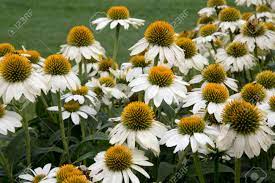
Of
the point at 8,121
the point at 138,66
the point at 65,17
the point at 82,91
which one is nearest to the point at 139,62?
the point at 138,66

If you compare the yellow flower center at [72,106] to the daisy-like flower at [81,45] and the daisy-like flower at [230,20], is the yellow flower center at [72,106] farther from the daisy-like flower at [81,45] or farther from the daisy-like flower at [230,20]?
the daisy-like flower at [230,20]

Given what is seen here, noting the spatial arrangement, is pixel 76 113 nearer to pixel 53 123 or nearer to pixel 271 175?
pixel 53 123

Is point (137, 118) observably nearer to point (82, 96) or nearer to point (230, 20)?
point (82, 96)

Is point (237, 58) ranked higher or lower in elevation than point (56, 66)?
lower

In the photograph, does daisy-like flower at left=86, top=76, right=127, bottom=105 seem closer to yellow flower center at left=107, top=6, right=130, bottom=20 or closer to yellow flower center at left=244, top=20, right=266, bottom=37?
yellow flower center at left=107, top=6, right=130, bottom=20

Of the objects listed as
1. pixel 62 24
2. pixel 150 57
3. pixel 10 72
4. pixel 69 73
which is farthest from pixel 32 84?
pixel 62 24

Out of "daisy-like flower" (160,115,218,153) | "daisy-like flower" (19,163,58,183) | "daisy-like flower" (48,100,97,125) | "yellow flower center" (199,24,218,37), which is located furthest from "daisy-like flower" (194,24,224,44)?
"daisy-like flower" (19,163,58,183)

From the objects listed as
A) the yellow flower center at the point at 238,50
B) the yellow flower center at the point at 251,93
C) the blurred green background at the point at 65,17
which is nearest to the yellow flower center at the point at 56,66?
the yellow flower center at the point at 251,93
